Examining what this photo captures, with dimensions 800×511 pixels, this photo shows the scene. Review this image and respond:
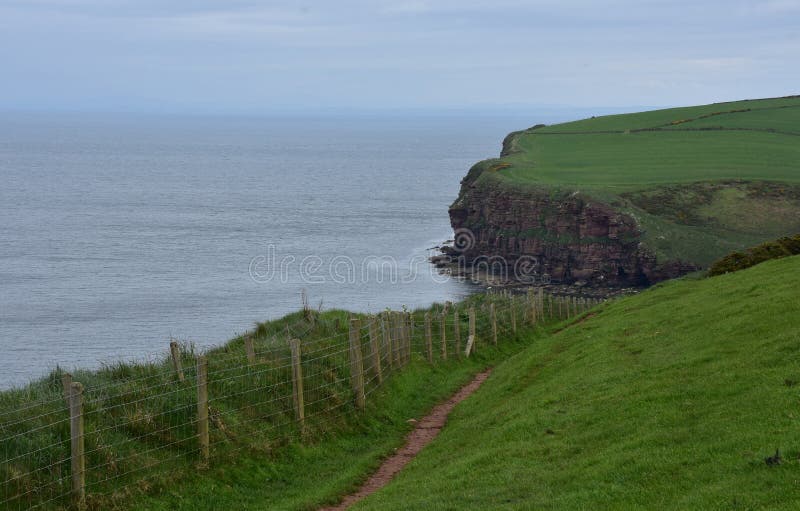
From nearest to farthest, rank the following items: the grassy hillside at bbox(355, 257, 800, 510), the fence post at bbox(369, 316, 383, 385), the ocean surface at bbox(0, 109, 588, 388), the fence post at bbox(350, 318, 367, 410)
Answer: the grassy hillside at bbox(355, 257, 800, 510), the fence post at bbox(350, 318, 367, 410), the fence post at bbox(369, 316, 383, 385), the ocean surface at bbox(0, 109, 588, 388)

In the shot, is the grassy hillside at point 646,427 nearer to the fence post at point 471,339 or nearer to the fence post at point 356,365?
the fence post at point 356,365

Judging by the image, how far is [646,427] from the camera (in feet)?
53.4

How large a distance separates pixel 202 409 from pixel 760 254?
29.4 meters

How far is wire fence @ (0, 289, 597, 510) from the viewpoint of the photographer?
15156 mm

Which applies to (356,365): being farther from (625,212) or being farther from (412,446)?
(625,212)

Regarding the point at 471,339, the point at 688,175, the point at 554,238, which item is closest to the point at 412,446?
the point at 471,339

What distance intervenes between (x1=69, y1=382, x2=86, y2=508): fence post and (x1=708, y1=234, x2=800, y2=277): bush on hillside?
3052 cm

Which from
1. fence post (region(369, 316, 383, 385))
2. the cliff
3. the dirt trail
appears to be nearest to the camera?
the dirt trail

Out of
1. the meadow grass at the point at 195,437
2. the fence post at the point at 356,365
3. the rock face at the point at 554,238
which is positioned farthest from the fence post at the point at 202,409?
the rock face at the point at 554,238

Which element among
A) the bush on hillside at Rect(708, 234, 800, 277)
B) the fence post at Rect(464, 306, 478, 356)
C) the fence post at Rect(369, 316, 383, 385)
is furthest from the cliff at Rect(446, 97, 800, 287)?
the fence post at Rect(369, 316, 383, 385)

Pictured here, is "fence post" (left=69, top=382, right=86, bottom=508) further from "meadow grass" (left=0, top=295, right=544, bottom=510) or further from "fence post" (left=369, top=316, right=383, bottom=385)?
"fence post" (left=369, top=316, right=383, bottom=385)

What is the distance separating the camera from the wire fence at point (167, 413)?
597 inches

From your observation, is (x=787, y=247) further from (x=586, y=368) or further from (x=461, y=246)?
A: (x=461, y=246)

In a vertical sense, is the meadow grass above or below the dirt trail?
above
